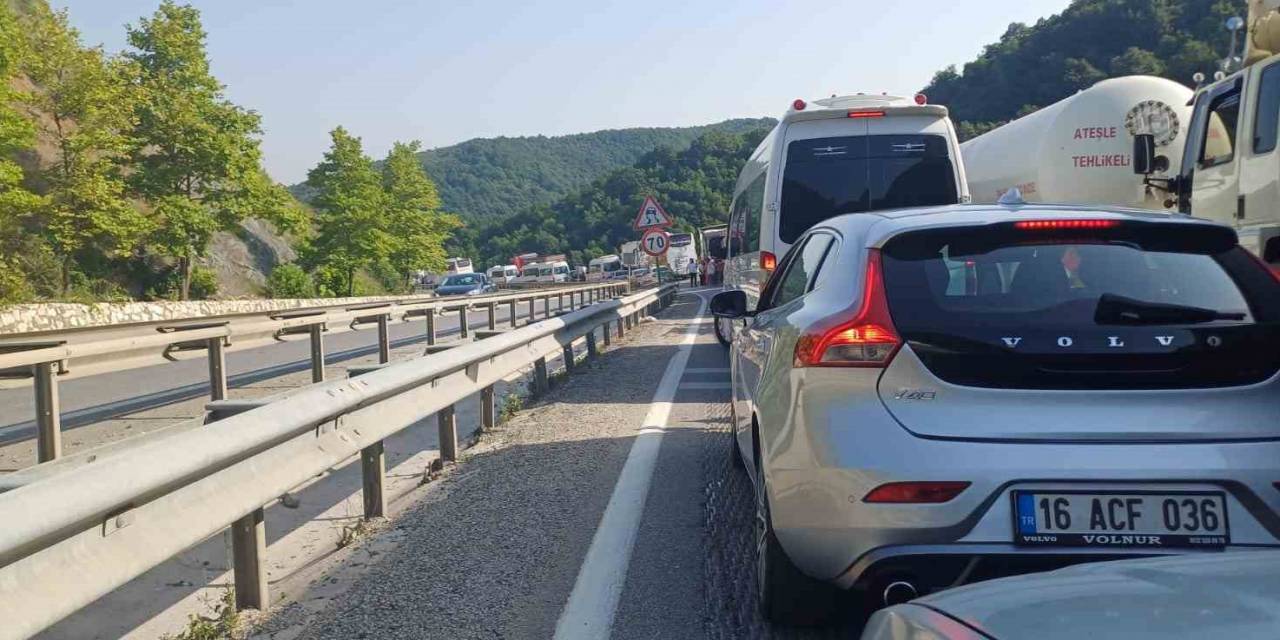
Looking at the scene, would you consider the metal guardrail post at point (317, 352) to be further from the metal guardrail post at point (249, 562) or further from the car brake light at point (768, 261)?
the metal guardrail post at point (249, 562)

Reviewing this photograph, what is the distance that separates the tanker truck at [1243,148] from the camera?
288 inches

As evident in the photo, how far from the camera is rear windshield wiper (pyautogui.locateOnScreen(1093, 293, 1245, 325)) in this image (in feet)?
11.2

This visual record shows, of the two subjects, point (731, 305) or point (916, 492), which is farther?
point (731, 305)

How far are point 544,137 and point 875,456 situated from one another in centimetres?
16155

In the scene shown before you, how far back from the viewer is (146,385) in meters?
13.7

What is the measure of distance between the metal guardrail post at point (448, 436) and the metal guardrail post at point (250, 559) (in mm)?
3161

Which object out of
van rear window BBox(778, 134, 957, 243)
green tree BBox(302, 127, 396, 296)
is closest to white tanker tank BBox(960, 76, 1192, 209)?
van rear window BBox(778, 134, 957, 243)

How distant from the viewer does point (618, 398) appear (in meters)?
10.6

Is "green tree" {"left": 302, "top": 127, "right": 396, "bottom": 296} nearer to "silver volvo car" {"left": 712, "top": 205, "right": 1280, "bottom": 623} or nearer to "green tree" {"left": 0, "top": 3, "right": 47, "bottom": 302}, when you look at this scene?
"green tree" {"left": 0, "top": 3, "right": 47, "bottom": 302}

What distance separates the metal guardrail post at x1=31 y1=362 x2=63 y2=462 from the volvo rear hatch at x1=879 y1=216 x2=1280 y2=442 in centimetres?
616

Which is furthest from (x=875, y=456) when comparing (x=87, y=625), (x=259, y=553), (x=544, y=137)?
(x=544, y=137)

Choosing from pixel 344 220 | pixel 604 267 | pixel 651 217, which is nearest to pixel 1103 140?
pixel 651 217

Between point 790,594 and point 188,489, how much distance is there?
2126 millimetres

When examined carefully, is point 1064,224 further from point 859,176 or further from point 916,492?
point 859,176
